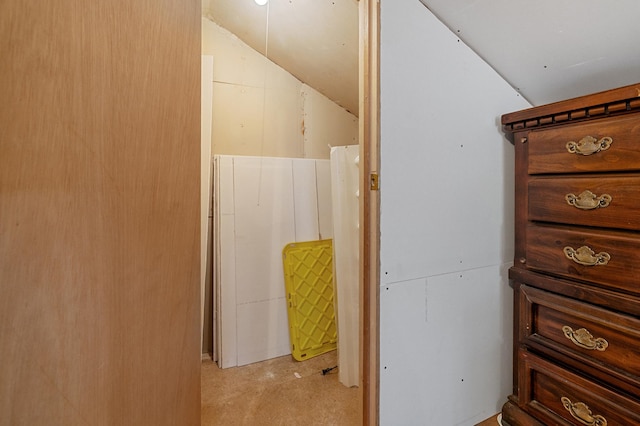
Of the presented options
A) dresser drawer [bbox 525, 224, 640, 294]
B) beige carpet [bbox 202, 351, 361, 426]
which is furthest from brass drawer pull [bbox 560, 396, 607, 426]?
beige carpet [bbox 202, 351, 361, 426]

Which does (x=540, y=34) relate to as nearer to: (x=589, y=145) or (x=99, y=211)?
(x=589, y=145)

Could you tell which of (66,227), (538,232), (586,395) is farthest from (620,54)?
(66,227)

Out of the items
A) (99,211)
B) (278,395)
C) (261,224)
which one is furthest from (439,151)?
(278,395)

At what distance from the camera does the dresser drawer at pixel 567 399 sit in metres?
0.95

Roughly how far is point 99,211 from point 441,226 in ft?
3.67

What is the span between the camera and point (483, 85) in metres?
1.32

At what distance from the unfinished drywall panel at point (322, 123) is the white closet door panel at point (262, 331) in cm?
119

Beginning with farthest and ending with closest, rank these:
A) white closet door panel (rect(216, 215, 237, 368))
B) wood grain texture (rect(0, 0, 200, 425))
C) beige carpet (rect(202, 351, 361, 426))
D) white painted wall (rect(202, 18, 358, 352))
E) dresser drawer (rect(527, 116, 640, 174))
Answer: white painted wall (rect(202, 18, 358, 352)) < white closet door panel (rect(216, 215, 237, 368)) < beige carpet (rect(202, 351, 361, 426)) < dresser drawer (rect(527, 116, 640, 174)) < wood grain texture (rect(0, 0, 200, 425))

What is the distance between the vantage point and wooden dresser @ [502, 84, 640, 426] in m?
0.94

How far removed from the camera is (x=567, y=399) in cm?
108

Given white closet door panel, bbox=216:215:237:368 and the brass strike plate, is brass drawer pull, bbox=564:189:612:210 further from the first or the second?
white closet door panel, bbox=216:215:237:368

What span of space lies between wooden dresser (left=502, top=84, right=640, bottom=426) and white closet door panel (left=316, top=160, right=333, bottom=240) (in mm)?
1272

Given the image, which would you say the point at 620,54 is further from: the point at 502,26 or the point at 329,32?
the point at 329,32

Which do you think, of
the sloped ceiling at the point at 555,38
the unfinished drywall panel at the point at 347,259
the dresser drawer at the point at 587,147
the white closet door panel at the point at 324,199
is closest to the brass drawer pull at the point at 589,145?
the dresser drawer at the point at 587,147
